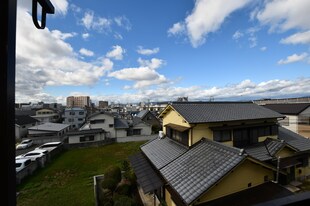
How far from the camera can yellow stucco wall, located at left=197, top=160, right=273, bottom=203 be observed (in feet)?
23.7

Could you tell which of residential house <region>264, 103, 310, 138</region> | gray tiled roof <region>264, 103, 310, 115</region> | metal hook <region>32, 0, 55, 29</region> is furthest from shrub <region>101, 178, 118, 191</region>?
gray tiled roof <region>264, 103, 310, 115</region>

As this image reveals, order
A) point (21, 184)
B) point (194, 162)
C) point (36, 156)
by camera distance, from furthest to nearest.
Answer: point (36, 156)
point (21, 184)
point (194, 162)

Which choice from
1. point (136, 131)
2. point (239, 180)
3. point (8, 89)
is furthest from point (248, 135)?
point (136, 131)

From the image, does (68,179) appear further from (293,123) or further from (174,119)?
(293,123)

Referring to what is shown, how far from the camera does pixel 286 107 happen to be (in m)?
25.1

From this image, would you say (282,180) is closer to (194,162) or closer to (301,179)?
(301,179)

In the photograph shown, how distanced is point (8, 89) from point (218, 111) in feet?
42.3

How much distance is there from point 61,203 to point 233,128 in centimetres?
1175

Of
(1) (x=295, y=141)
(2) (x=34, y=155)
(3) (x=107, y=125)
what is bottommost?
(2) (x=34, y=155)

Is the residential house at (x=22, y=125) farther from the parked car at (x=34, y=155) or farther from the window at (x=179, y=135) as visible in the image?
the window at (x=179, y=135)

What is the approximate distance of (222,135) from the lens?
11328mm

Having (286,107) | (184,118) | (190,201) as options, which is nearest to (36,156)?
(184,118)

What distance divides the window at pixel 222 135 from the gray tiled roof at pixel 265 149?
138 cm

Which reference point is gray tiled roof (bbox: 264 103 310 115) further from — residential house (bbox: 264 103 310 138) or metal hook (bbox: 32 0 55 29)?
metal hook (bbox: 32 0 55 29)
